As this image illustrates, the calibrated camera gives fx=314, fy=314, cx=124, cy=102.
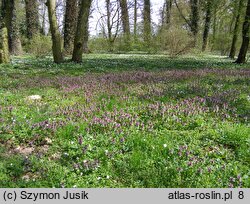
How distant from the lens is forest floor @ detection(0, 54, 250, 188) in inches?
202

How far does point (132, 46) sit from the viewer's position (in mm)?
46250

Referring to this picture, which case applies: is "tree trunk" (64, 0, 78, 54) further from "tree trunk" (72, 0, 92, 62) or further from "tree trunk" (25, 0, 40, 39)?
"tree trunk" (72, 0, 92, 62)

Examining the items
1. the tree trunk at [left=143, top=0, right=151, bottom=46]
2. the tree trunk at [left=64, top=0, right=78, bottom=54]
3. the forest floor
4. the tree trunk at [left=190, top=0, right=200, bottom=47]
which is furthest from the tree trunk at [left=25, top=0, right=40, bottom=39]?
the forest floor

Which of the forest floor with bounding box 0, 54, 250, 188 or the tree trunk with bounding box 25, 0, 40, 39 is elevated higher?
the tree trunk with bounding box 25, 0, 40, 39

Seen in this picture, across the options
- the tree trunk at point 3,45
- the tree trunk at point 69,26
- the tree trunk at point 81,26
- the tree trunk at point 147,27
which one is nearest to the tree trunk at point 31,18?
the tree trunk at point 69,26

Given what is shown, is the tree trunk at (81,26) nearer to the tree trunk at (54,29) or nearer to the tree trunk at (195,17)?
the tree trunk at (54,29)

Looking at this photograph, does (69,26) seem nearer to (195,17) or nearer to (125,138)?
(195,17)

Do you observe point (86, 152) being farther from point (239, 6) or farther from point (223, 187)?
point (239, 6)

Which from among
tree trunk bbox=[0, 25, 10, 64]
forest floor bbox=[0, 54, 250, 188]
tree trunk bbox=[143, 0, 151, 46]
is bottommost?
forest floor bbox=[0, 54, 250, 188]

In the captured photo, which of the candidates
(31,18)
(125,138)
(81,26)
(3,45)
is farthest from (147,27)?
(125,138)

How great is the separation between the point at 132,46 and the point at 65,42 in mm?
15128

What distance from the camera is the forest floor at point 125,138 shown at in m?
5.14

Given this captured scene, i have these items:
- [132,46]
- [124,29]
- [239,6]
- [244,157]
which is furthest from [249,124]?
[124,29]

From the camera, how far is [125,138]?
6426 mm
